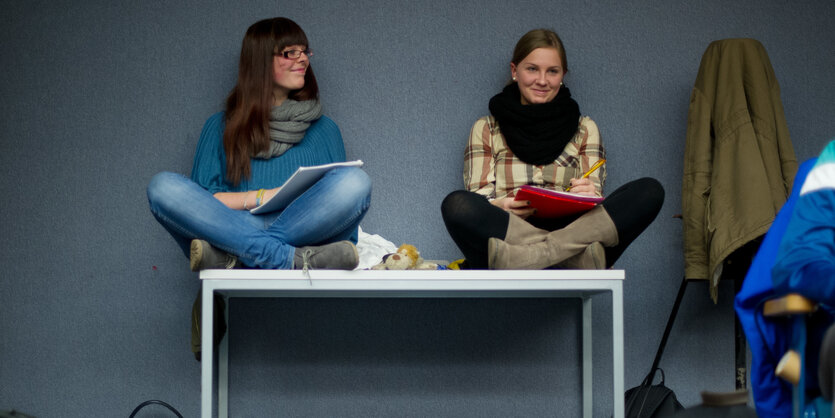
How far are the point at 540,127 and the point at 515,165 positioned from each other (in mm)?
131

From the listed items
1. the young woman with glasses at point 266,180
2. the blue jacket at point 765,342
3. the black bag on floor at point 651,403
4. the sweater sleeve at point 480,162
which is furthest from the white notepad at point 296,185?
the black bag on floor at point 651,403

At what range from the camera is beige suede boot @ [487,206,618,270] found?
1.71m

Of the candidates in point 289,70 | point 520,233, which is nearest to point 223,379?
point 289,70

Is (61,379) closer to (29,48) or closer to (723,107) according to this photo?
(29,48)

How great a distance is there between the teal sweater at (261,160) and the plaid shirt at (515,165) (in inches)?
15.9

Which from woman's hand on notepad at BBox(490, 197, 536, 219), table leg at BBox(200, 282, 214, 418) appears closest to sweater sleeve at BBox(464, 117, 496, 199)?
Answer: woman's hand on notepad at BBox(490, 197, 536, 219)

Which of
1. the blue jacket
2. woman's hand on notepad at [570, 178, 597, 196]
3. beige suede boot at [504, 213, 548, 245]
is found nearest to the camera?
the blue jacket

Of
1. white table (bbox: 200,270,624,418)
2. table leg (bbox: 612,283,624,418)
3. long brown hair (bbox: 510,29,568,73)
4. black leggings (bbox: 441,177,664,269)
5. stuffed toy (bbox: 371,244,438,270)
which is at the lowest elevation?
table leg (bbox: 612,283,624,418)

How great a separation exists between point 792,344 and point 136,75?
203 cm

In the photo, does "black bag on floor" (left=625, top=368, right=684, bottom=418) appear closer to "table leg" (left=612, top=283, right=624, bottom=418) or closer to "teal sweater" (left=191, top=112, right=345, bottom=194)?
"table leg" (left=612, top=283, right=624, bottom=418)

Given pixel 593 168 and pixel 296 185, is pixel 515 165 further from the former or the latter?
pixel 296 185

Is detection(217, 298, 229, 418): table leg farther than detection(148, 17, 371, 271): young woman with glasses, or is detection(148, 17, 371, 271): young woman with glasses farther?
detection(217, 298, 229, 418): table leg

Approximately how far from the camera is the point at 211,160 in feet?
6.79

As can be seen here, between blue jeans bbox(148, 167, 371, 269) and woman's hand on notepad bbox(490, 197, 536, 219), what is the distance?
1.23ft
